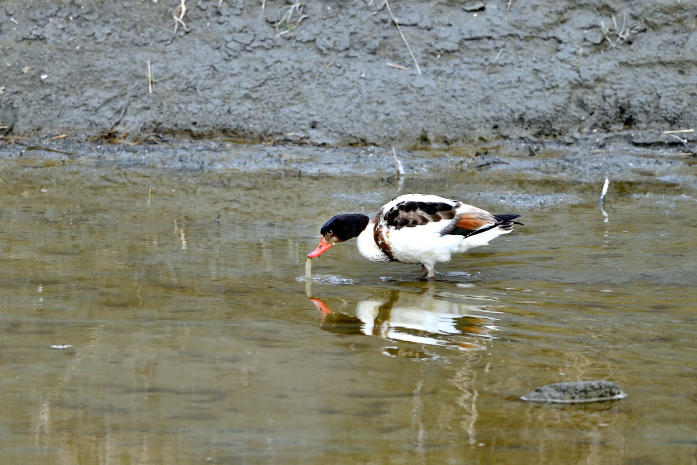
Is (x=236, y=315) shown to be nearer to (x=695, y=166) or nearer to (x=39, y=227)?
(x=39, y=227)

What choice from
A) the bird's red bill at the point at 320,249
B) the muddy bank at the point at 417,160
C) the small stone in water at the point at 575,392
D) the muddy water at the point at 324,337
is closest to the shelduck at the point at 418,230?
the bird's red bill at the point at 320,249

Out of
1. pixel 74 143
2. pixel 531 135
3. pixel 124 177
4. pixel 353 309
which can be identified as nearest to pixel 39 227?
pixel 124 177

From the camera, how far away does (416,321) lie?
Answer: 573 cm

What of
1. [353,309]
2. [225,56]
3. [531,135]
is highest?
[225,56]

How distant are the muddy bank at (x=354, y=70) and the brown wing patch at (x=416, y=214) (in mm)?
5136

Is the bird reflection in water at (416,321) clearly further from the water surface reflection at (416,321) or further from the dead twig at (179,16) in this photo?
the dead twig at (179,16)

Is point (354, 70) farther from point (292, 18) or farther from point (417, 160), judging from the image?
point (417, 160)

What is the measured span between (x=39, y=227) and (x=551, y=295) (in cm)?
455

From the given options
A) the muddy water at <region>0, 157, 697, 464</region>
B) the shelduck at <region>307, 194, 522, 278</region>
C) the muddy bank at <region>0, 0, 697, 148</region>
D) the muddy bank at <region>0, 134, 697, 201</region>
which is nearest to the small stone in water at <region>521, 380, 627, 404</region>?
the muddy water at <region>0, 157, 697, 464</region>

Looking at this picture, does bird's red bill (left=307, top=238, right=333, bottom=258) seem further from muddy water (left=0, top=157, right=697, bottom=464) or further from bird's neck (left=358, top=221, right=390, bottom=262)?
bird's neck (left=358, top=221, right=390, bottom=262)

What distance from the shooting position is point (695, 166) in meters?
11.0

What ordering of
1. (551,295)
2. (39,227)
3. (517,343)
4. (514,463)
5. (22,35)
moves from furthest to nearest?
(22,35), (39,227), (551,295), (517,343), (514,463)

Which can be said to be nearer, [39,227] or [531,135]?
[39,227]

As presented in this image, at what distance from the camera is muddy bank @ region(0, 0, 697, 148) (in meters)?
12.0
